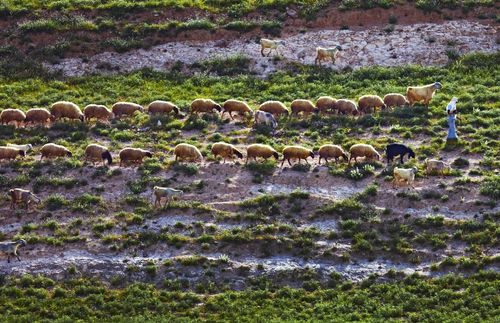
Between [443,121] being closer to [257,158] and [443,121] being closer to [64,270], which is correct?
[257,158]

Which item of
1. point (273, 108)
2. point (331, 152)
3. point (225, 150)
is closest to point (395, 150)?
point (331, 152)

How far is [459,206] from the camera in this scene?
3838cm

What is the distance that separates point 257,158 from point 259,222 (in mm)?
4899

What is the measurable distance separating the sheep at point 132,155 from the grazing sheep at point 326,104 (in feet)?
27.4

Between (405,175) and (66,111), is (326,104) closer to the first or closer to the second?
(405,175)

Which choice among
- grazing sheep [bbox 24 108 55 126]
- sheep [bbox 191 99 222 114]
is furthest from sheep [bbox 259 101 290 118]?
grazing sheep [bbox 24 108 55 126]

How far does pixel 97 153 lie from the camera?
137 ft

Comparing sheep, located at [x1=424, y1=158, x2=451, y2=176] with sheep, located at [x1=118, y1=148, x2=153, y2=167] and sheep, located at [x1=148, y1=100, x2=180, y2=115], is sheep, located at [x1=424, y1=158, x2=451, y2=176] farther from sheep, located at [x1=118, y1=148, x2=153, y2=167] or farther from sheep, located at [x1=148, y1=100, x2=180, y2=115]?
sheep, located at [x1=148, y1=100, x2=180, y2=115]

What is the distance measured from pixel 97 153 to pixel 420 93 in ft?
46.4

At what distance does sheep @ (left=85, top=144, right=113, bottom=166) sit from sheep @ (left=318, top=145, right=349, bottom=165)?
8.02 m

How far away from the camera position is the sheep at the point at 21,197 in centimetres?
3856

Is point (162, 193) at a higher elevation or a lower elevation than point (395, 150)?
lower

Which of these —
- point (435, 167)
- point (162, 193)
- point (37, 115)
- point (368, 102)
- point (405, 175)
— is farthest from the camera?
point (368, 102)

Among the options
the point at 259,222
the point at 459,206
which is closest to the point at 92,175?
the point at 259,222
